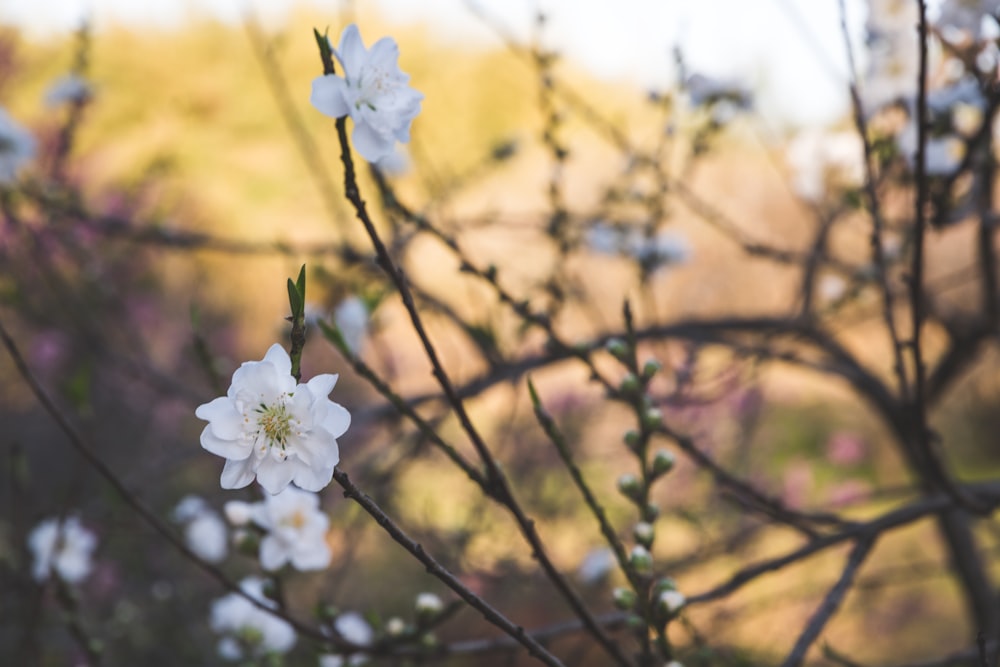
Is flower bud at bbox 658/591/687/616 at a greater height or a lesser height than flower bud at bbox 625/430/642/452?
lesser

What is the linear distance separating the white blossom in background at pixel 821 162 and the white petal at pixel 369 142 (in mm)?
1147

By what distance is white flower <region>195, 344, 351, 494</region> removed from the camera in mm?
353

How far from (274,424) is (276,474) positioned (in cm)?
2

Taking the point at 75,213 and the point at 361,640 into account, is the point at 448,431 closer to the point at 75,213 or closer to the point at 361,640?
the point at 75,213

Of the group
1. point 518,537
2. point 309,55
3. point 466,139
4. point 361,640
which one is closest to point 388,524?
point 361,640

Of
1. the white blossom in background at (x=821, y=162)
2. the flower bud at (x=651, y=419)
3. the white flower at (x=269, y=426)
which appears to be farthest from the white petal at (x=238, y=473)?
the white blossom in background at (x=821, y=162)

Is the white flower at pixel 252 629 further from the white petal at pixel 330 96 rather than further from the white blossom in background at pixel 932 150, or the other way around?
the white blossom in background at pixel 932 150

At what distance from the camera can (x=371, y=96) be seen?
437mm

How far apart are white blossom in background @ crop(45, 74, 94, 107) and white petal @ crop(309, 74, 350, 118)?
123 cm

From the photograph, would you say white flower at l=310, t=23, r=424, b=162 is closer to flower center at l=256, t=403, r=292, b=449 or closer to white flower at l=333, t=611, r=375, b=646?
flower center at l=256, t=403, r=292, b=449

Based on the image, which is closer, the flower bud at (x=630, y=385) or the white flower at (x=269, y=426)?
the white flower at (x=269, y=426)

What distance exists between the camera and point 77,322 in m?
1.08

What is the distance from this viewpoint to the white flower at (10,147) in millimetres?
1248

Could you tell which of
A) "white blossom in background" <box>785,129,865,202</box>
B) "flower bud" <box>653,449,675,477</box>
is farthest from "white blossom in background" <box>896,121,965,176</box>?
"flower bud" <box>653,449,675,477</box>
